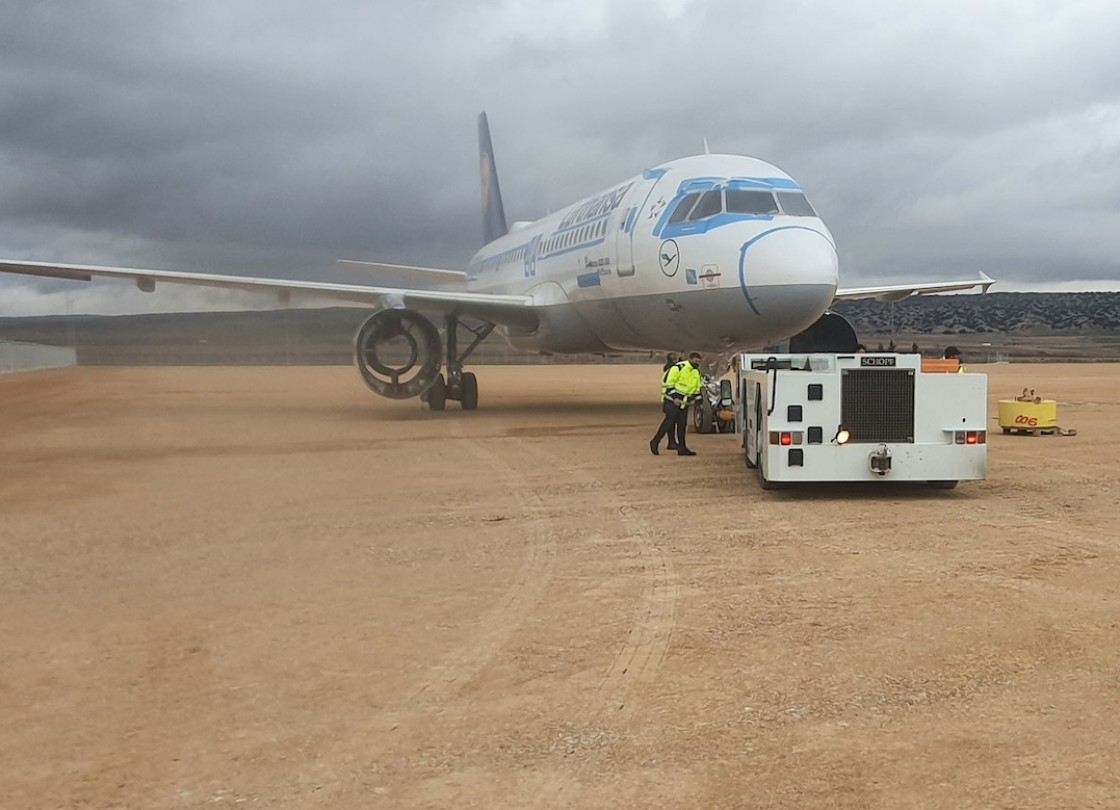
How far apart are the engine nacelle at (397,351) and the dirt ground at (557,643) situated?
8.02 m

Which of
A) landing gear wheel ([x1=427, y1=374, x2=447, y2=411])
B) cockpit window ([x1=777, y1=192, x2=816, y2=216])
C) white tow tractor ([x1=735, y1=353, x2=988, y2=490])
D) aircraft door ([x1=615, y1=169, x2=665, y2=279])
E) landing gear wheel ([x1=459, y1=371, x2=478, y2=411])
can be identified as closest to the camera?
white tow tractor ([x1=735, y1=353, x2=988, y2=490])

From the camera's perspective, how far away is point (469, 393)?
2269cm

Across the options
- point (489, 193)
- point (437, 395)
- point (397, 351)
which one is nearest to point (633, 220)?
point (397, 351)

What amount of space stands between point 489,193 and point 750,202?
63.5 ft

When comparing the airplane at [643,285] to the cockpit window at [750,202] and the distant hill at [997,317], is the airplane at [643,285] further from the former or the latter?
the distant hill at [997,317]

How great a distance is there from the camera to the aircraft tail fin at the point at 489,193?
32.4m

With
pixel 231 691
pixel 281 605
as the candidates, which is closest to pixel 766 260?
pixel 281 605

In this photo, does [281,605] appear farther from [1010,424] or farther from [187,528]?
[1010,424]

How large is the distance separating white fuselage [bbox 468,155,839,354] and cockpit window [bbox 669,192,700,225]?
0.07 ft

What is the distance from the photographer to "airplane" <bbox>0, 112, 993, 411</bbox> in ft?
47.0

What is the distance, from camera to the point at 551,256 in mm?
20719

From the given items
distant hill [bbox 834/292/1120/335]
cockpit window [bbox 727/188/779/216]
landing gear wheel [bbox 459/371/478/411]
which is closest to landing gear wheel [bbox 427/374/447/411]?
landing gear wheel [bbox 459/371/478/411]

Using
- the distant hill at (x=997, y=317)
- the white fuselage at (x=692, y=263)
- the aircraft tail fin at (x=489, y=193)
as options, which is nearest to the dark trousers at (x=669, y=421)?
the white fuselage at (x=692, y=263)

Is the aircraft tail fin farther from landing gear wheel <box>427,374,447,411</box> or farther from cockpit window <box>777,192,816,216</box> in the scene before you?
cockpit window <box>777,192,816,216</box>
